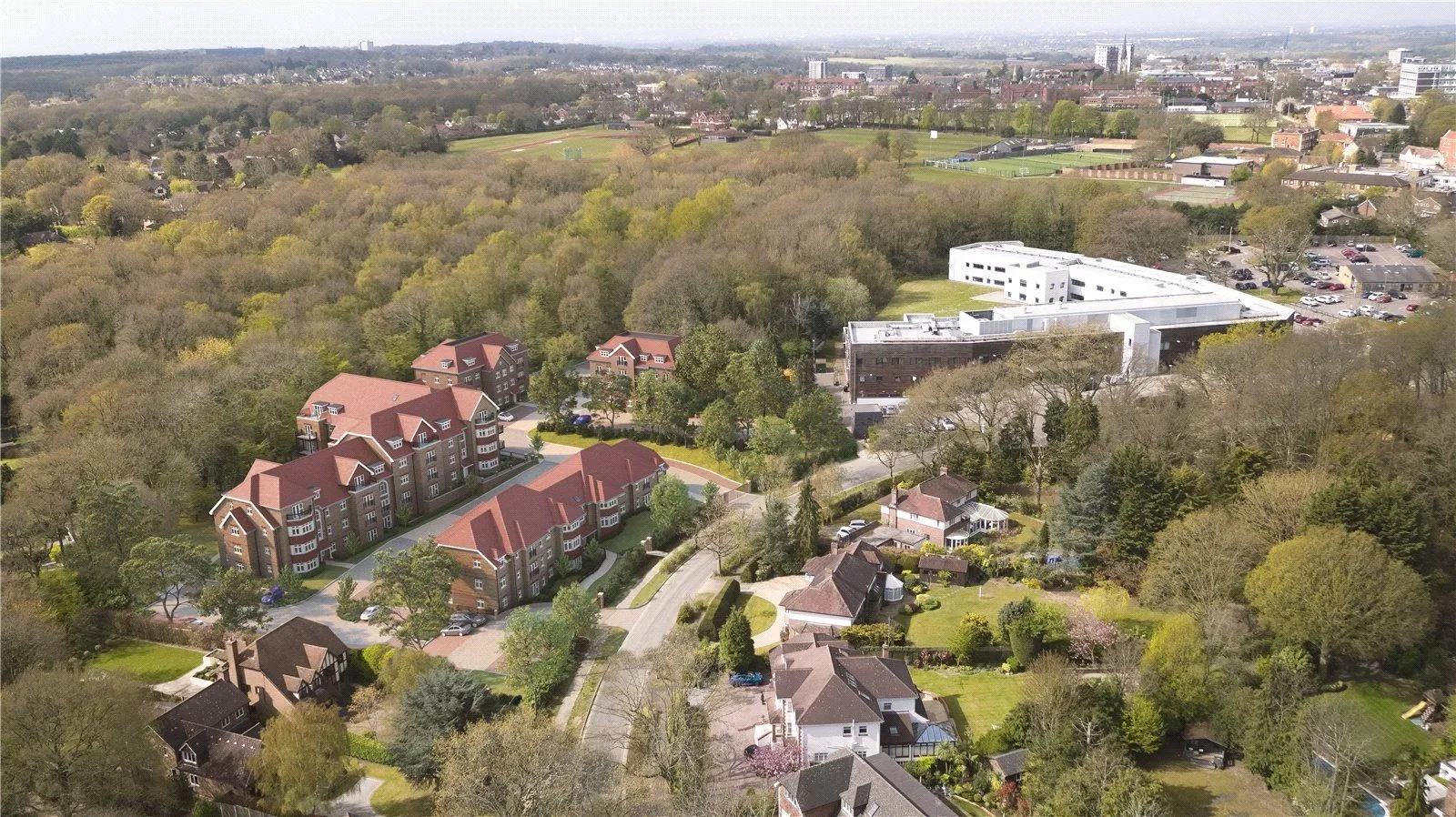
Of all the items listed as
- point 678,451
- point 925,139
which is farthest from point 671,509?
point 925,139

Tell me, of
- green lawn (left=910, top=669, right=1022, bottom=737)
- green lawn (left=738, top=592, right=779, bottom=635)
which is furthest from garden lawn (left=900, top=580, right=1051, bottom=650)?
green lawn (left=738, top=592, right=779, bottom=635)

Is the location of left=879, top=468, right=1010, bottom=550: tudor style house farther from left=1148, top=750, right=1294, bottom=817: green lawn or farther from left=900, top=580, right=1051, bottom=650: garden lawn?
left=1148, top=750, right=1294, bottom=817: green lawn

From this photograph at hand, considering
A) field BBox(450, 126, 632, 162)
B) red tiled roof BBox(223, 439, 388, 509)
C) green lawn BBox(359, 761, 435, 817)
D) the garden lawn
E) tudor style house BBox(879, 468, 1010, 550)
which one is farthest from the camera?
field BBox(450, 126, 632, 162)

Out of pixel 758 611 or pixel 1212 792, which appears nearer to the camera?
pixel 1212 792

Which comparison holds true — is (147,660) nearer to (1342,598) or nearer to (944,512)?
(944,512)

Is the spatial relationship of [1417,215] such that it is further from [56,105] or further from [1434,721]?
[56,105]

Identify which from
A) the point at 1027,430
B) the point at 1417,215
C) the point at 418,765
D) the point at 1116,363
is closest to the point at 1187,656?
the point at 1027,430
